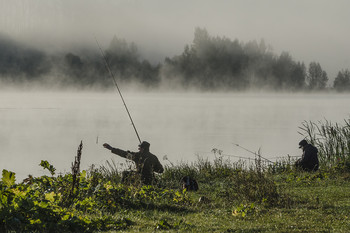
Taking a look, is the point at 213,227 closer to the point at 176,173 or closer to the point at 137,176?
the point at 137,176

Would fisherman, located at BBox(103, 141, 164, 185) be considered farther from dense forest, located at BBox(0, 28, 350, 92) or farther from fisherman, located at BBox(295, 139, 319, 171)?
dense forest, located at BBox(0, 28, 350, 92)

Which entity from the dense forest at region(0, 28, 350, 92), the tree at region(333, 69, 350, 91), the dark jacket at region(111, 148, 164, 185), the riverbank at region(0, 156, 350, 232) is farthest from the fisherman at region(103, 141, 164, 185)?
the tree at region(333, 69, 350, 91)

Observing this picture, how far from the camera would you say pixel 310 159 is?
1530 centimetres

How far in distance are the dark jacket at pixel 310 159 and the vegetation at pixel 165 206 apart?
5.76 ft

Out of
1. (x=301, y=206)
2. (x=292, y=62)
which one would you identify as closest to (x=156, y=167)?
(x=301, y=206)

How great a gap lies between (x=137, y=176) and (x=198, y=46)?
397ft

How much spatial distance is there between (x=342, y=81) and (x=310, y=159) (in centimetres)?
14446

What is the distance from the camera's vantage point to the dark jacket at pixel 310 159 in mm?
15289

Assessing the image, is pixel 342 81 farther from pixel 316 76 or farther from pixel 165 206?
pixel 165 206

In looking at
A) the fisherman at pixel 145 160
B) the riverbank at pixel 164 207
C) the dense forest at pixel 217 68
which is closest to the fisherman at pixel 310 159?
the riverbank at pixel 164 207

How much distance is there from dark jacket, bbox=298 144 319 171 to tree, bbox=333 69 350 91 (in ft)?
456

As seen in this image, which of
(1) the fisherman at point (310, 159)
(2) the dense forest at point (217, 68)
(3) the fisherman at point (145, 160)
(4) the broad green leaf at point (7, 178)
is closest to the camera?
(4) the broad green leaf at point (7, 178)

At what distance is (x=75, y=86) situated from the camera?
19300 cm

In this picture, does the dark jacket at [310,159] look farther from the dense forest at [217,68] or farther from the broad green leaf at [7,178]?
the dense forest at [217,68]
